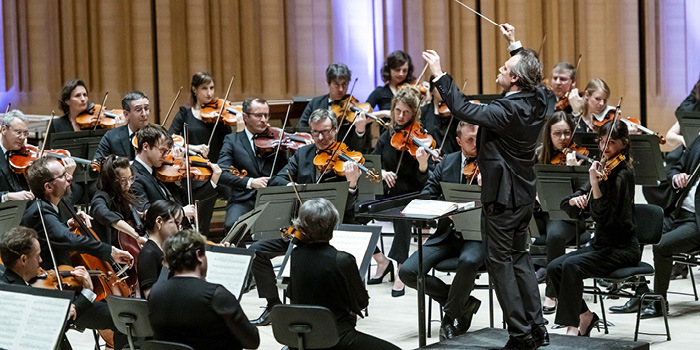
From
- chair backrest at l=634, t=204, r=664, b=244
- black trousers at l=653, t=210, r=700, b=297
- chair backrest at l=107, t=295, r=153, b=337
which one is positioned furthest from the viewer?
black trousers at l=653, t=210, r=700, b=297

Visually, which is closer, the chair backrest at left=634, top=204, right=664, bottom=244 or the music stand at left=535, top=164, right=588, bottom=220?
the chair backrest at left=634, top=204, right=664, bottom=244

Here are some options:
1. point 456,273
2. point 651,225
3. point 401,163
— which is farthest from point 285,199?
point 651,225

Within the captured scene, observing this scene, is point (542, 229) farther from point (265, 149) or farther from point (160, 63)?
point (160, 63)

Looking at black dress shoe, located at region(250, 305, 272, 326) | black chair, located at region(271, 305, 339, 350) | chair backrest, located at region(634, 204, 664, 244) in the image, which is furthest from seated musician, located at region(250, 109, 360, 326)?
black chair, located at region(271, 305, 339, 350)

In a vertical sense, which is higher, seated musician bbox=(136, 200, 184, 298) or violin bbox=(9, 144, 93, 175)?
violin bbox=(9, 144, 93, 175)

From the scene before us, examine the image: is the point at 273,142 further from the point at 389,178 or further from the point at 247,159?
the point at 389,178

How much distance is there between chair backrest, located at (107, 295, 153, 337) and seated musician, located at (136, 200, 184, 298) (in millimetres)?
562

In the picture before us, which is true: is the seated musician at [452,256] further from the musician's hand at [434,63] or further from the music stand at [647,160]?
the musician's hand at [434,63]

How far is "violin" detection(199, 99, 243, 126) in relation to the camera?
7172mm

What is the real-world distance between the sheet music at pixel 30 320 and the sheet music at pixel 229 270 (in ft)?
2.40

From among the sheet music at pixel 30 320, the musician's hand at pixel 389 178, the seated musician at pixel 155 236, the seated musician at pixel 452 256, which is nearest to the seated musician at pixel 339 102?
the musician's hand at pixel 389 178

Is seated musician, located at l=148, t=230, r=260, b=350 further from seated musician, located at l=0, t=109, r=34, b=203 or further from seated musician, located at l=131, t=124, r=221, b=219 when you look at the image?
seated musician, located at l=0, t=109, r=34, b=203

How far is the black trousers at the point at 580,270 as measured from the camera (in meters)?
5.15

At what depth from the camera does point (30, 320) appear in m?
3.71
